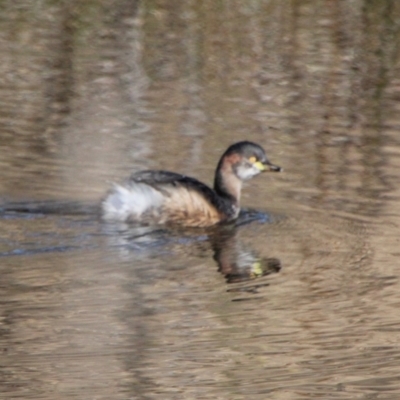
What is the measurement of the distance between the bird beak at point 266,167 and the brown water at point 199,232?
7.1 inches

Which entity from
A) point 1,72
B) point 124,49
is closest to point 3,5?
point 124,49

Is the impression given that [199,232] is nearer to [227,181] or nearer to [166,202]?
[166,202]

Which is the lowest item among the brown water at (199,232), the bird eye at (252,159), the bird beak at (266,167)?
the brown water at (199,232)

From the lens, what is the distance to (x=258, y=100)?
12.7m

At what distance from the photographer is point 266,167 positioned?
9180 mm

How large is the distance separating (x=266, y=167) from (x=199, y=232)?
951mm

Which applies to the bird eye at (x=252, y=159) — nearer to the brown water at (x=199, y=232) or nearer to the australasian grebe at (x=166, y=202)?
the brown water at (x=199, y=232)

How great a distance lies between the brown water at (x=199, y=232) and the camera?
5758 mm

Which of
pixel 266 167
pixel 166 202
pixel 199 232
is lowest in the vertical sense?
pixel 199 232

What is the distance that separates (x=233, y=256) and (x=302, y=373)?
208 centimetres

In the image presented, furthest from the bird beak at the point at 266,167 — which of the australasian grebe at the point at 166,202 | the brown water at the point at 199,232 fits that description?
the australasian grebe at the point at 166,202

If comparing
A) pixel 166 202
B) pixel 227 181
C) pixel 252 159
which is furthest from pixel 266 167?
pixel 166 202

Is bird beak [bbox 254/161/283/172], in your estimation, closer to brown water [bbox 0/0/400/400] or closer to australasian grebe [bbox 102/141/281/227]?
brown water [bbox 0/0/400/400]

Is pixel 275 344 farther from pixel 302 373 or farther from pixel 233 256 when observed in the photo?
pixel 233 256
